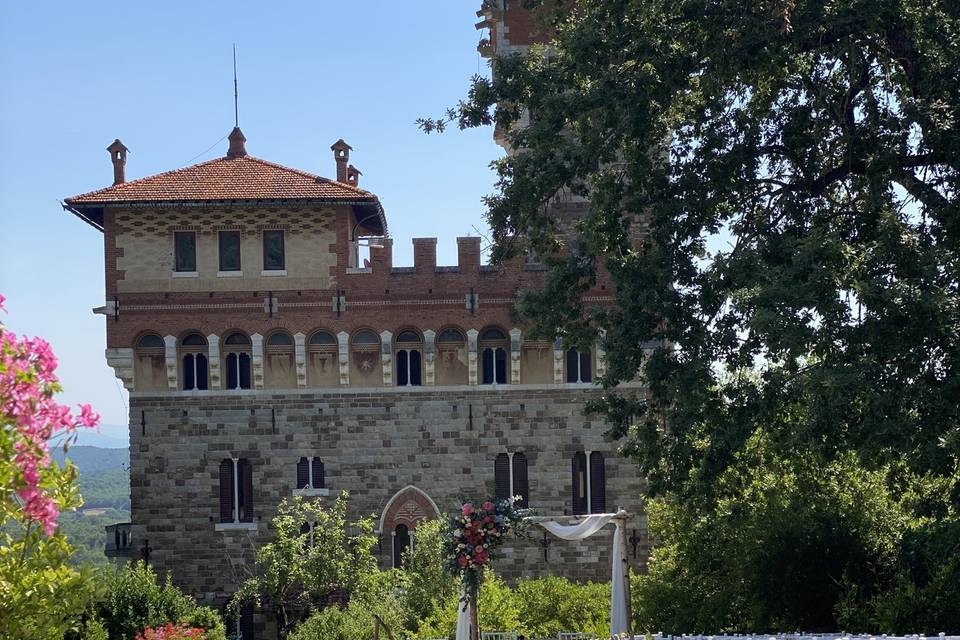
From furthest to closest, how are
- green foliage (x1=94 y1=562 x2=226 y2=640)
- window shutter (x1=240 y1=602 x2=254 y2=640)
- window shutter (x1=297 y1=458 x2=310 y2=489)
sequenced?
window shutter (x1=297 y1=458 x2=310 y2=489) → window shutter (x1=240 y1=602 x2=254 y2=640) → green foliage (x1=94 y1=562 x2=226 y2=640)

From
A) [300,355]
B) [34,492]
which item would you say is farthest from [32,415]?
[300,355]

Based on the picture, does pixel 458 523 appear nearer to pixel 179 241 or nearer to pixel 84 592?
pixel 84 592

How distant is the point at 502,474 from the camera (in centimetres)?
3431

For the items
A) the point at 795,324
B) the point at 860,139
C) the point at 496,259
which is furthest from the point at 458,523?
the point at 860,139

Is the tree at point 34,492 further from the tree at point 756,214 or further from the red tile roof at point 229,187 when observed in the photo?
the red tile roof at point 229,187

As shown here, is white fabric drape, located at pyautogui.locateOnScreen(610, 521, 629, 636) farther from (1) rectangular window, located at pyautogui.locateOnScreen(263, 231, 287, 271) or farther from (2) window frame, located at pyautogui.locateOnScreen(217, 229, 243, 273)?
(2) window frame, located at pyautogui.locateOnScreen(217, 229, 243, 273)

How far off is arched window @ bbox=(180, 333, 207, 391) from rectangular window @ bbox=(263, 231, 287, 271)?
2.51 meters

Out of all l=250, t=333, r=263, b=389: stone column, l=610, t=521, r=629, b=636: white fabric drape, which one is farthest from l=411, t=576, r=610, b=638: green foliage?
l=250, t=333, r=263, b=389: stone column

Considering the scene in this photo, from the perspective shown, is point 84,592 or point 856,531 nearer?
point 84,592

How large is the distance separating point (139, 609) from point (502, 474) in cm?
1040

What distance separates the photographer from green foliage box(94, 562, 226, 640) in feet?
87.6

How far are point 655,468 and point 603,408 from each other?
3.89 feet

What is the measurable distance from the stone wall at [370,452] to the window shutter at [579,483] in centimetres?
19

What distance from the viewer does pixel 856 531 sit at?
75.3ft
